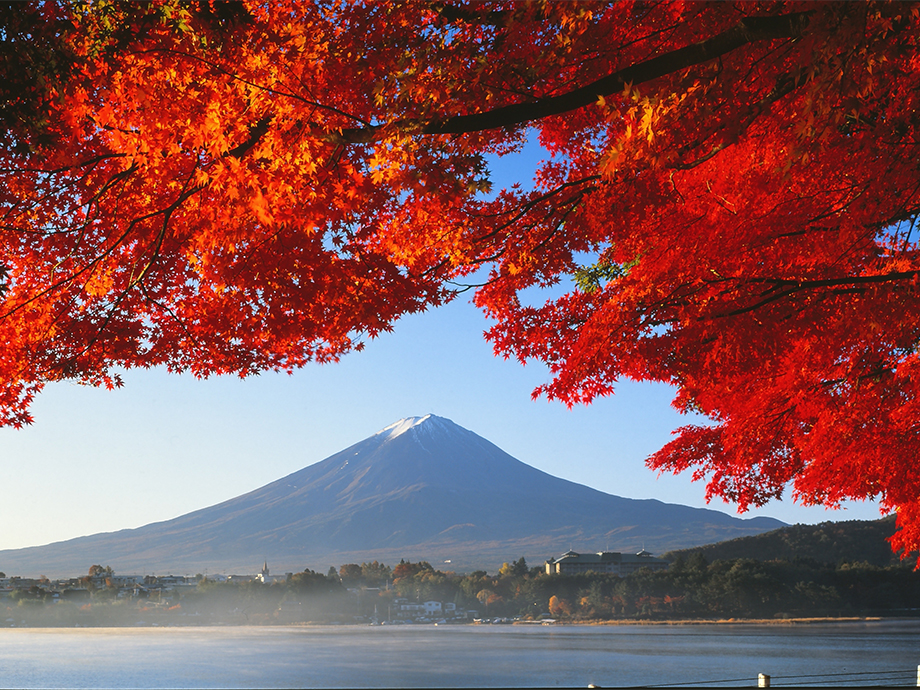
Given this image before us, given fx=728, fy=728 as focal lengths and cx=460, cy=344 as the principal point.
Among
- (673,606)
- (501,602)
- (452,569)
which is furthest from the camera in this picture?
(452,569)

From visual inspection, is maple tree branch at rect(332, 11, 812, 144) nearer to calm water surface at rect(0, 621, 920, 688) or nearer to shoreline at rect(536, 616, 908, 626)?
calm water surface at rect(0, 621, 920, 688)

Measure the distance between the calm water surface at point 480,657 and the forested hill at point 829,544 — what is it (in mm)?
7826

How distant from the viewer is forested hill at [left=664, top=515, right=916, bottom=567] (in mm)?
70250

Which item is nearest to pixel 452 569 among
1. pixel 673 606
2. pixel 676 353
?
pixel 673 606

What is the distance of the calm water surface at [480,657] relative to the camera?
46.8 m

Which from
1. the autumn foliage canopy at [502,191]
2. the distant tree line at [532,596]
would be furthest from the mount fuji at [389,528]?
the autumn foliage canopy at [502,191]

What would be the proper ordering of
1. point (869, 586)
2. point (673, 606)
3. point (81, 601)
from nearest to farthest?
1. point (869, 586)
2. point (673, 606)
3. point (81, 601)

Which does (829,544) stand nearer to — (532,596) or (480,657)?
(532,596)

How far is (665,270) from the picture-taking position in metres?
6.10

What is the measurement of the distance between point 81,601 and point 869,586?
117 meters

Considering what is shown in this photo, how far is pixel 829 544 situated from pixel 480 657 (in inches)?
1514

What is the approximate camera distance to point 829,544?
73875 mm

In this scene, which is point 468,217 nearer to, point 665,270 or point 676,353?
point 665,270

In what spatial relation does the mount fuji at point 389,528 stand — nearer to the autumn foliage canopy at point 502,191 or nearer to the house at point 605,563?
the house at point 605,563
